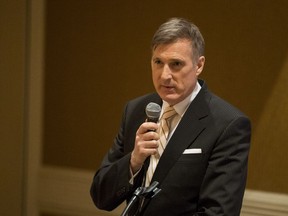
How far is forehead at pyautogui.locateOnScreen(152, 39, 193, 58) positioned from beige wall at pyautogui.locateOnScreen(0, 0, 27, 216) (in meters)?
1.94

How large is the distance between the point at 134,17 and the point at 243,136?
5.38 ft

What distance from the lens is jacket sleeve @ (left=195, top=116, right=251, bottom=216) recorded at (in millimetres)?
1666

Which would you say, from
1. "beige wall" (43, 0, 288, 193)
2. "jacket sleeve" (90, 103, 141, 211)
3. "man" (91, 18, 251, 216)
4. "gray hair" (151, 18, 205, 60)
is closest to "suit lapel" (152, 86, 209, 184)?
"man" (91, 18, 251, 216)

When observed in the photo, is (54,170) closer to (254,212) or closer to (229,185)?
(254,212)

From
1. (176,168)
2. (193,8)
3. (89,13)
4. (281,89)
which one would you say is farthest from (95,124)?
(176,168)

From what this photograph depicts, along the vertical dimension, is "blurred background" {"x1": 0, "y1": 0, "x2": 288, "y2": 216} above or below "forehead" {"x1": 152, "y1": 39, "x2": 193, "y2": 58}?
below

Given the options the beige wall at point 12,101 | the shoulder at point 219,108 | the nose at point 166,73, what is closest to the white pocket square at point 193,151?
the shoulder at point 219,108

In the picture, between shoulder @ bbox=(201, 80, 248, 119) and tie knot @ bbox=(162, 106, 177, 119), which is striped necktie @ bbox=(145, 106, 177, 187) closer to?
tie knot @ bbox=(162, 106, 177, 119)

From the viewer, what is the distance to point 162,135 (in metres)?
1.85

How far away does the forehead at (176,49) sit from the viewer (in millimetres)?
1716

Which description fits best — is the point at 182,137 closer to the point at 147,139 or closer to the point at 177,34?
the point at 147,139

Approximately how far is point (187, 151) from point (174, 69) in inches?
11.3

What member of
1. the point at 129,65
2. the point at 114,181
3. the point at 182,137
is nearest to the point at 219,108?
the point at 182,137

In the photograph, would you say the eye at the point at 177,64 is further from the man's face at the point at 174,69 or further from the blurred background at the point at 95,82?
the blurred background at the point at 95,82
